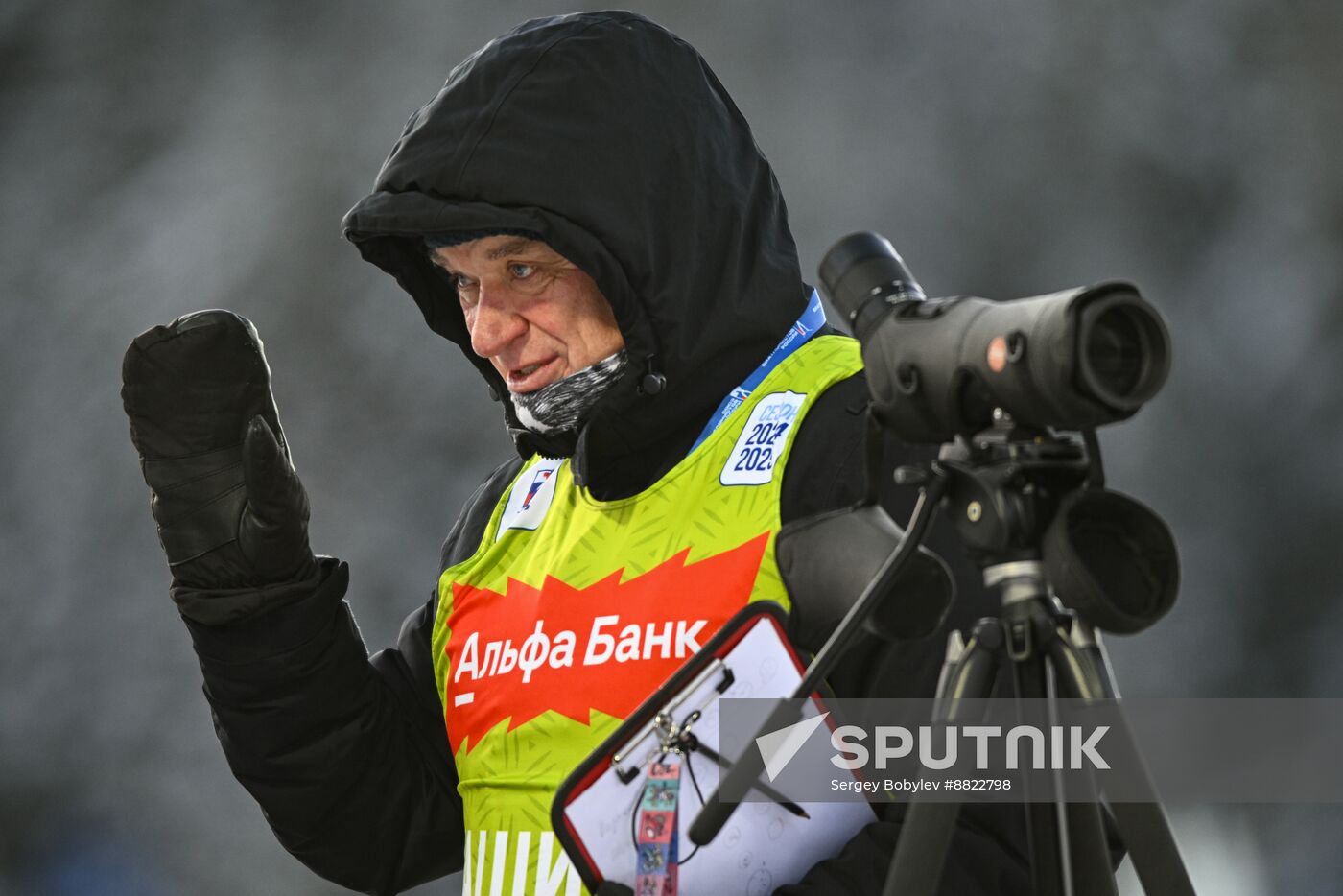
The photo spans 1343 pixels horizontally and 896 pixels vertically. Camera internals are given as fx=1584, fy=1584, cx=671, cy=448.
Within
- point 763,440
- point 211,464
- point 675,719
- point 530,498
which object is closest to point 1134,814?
point 675,719

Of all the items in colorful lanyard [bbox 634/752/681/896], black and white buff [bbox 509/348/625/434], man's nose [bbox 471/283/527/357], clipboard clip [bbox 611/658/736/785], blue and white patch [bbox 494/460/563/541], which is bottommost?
colorful lanyard [bbox 634/752/681/896]

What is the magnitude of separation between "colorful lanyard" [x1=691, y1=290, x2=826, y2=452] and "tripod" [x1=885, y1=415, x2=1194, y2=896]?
628 millimetres

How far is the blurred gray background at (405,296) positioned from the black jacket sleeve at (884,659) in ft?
5.05

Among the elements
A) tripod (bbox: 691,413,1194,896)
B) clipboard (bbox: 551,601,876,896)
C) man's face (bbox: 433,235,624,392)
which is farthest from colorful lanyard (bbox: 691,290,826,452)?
tripod (bbox: 691,413,1194,896)

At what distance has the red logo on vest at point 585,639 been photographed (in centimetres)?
131

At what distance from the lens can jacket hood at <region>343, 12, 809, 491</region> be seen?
1.40 metres

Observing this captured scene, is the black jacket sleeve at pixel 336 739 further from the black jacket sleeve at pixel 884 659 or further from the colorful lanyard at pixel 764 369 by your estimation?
the black jacket sleeve at pixel 884 659

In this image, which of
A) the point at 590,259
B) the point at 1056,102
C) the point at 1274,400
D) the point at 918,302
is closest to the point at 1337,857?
the point at 1274,400

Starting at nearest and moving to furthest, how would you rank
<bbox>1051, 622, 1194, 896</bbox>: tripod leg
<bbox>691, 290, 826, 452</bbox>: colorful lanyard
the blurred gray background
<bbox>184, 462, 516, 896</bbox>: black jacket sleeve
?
1. <bbox>1051, 622, 1194, 896</bbox>: tripod leg
2. <bbox>691, 290, 826, 452</bbox>: colorful lanyard
3. <bbox>184, 462, 516, 896</bbox>: black jacket sleeve
4. the blurred gray background

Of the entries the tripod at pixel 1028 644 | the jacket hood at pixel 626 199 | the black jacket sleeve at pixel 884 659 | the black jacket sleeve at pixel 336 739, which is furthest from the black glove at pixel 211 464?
the tripod at pixel 1028 644

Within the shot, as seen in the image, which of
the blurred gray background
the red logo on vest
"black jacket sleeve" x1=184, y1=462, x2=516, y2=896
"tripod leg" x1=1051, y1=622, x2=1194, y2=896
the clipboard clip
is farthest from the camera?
the blurred gray background

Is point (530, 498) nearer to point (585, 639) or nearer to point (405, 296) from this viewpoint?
point (585, 639)

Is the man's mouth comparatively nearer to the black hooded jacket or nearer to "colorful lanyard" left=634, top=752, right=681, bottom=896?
the black hooded jacket

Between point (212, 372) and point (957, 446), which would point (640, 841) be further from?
point (212, 372)
